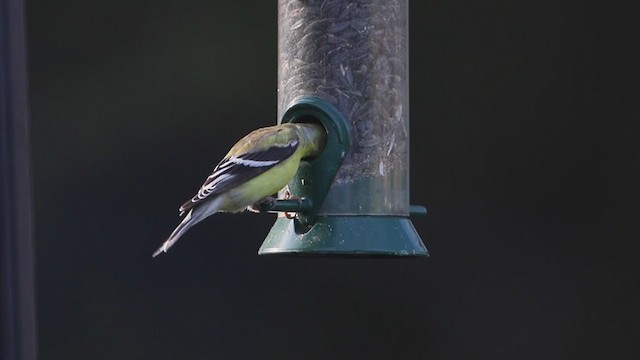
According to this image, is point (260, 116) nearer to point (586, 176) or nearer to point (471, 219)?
point (471, 219)

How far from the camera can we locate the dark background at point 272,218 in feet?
25.4

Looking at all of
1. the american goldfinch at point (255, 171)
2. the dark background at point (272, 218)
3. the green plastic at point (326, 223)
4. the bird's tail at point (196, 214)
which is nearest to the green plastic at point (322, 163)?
the green plastic at point (326, 223)

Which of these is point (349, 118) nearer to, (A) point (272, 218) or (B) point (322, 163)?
(B) point (322, 163)

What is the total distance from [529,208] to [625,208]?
50 centimetres

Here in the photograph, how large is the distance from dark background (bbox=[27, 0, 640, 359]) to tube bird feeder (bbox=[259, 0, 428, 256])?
2.96m

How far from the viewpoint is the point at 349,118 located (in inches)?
183

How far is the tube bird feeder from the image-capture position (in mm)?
4527

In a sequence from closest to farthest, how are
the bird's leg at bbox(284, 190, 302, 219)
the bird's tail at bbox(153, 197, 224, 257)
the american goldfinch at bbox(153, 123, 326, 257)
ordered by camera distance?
the bird's tail at bbox(153, 197, 224, 257), the american goldfinch at bbox(153, 123, 326, 257), the bird's leg at bbox(284, 190, 302, 219)

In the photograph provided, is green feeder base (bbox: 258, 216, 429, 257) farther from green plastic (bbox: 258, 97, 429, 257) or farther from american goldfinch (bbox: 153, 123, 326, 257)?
american goldfinch (bbox: 153, 123, 326, 257)

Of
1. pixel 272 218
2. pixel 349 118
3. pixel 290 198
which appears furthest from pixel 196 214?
pixel 272 218

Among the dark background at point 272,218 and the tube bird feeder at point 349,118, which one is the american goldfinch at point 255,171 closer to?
the tube bird feeder at point 349,118

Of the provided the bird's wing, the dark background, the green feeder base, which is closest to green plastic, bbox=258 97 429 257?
the green feeder base

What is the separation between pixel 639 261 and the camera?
8.11 meters

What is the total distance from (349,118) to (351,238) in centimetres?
40
